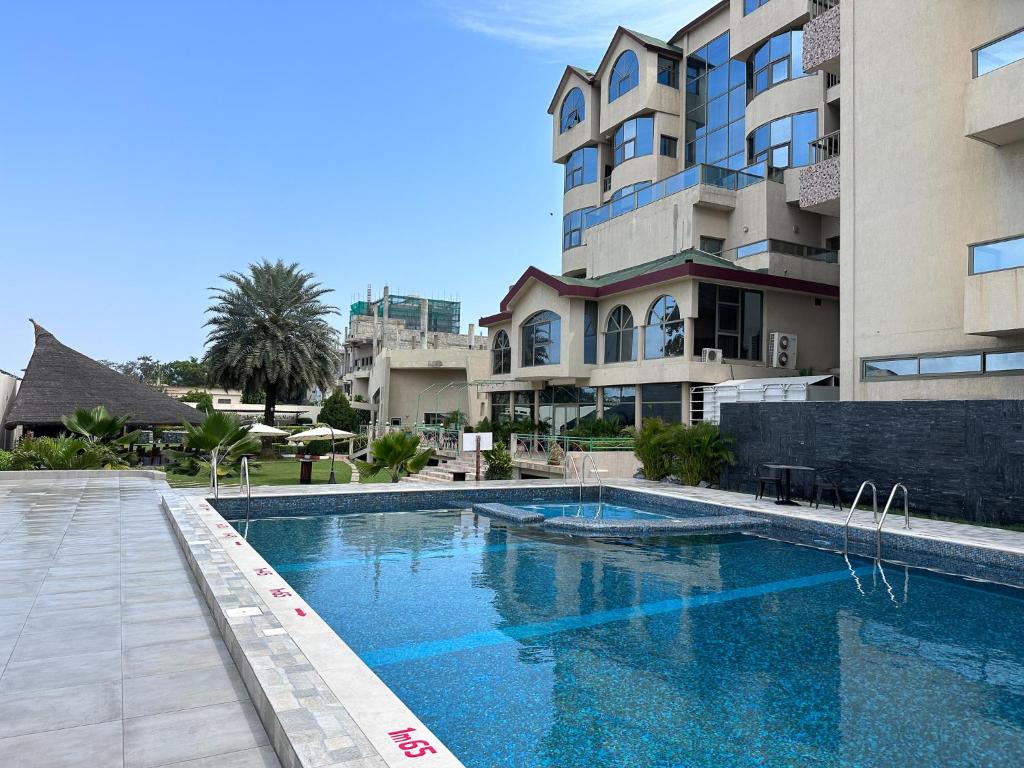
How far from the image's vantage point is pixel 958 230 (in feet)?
51.7

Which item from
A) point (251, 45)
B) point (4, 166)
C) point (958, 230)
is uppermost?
point (251, 45)

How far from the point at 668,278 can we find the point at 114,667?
2041cm

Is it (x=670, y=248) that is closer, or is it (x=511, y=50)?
(x=511, y=50)

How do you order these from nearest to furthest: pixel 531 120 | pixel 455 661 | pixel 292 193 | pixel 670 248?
pixel 455 661, pixel 670 248, pixel 292 193, pixel 531 120

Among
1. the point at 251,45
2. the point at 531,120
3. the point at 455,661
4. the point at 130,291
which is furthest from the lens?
the point at 531,120

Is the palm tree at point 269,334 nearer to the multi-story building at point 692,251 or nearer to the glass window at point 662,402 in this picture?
the multi-story building at point 692,251

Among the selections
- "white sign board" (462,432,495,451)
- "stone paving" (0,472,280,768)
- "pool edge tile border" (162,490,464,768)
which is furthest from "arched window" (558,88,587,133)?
"pool edge tile border" (162,490,464,768)

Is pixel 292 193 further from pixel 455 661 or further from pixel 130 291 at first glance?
pixel 455 661

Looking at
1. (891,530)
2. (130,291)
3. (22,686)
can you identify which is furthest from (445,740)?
(130,291)

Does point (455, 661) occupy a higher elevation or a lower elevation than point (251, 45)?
lower

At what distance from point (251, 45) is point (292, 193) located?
47.3 ft

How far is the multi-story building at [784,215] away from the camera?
602 inches

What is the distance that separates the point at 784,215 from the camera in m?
25.8

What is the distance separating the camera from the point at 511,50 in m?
20.8
